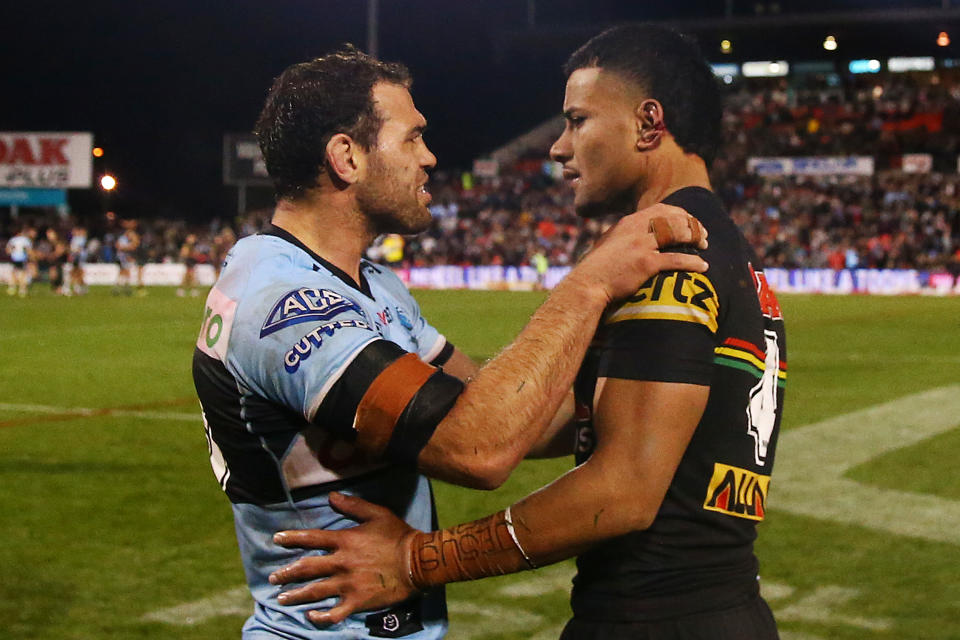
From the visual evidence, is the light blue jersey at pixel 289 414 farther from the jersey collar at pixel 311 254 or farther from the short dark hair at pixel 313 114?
the short dark hair at pixel 313 114

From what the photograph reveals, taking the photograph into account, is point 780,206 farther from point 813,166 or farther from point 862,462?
point 862,462

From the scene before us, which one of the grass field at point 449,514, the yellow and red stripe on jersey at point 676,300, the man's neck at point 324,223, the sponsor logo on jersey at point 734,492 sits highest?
the man's neck at point 324,223

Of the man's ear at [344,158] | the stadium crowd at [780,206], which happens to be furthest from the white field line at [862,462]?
the stadium crowd at [780,206]

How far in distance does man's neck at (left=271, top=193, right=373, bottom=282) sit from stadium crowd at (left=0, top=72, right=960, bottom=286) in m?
30.4

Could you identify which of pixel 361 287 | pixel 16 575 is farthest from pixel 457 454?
pixel 16 575

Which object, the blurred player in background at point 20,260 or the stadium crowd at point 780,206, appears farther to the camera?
the stadium crowd at point 780,206

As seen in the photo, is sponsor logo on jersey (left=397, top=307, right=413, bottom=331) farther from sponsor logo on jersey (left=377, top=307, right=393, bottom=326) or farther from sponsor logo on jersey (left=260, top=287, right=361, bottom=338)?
sponsor logo on jersey (left=260, top=287, right=361, bottom=338)

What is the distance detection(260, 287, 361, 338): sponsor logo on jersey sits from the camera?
2.29 metres

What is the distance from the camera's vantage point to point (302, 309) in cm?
230

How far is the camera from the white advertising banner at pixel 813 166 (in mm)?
41031

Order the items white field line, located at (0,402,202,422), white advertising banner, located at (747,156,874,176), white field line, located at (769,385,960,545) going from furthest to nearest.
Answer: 1. white advertising banner, located at (747,156,874,176)
2. white field line, located at (0,402,202,422)
3. white field line, located at (769,385,960,545)

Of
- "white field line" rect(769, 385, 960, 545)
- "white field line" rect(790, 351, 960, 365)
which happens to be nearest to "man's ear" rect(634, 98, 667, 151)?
"white field line" rect(769, 385, 960, 545)

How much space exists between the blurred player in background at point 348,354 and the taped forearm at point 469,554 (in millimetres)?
78

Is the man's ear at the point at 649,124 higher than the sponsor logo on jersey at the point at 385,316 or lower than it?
higher
